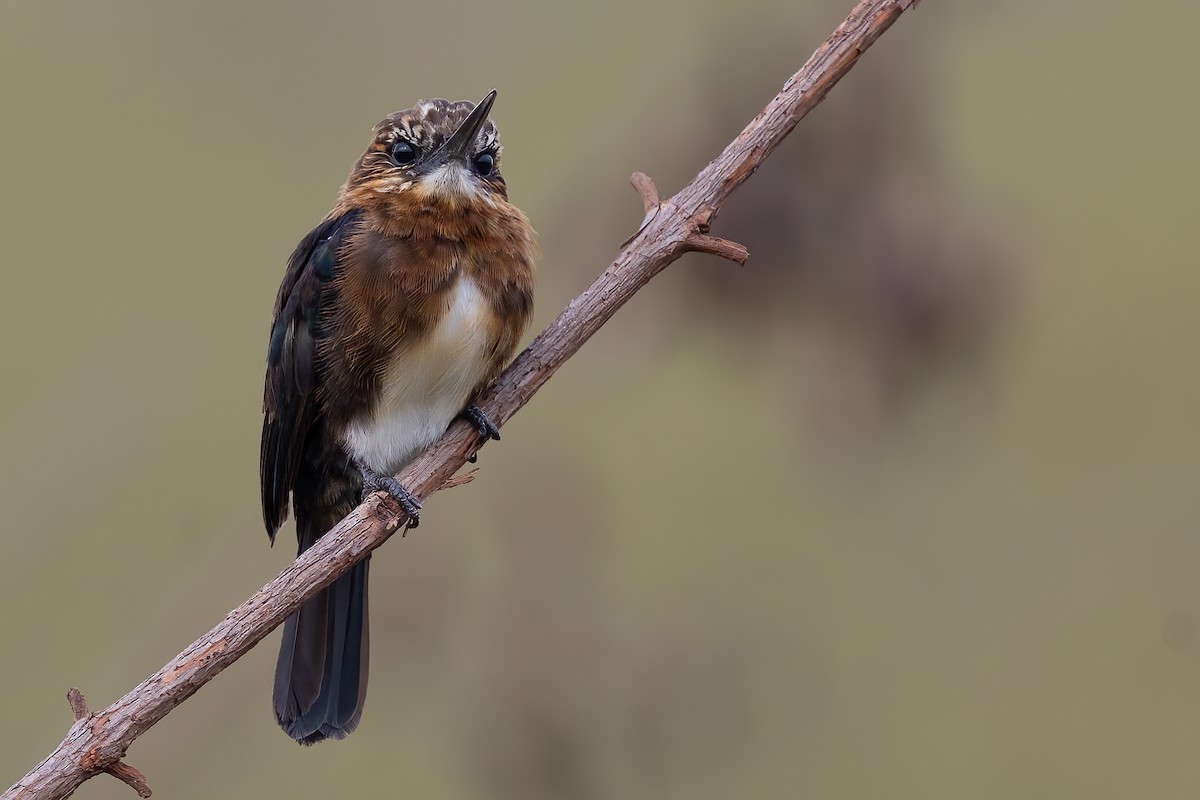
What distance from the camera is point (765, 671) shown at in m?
4.68

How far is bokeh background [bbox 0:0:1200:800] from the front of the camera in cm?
386

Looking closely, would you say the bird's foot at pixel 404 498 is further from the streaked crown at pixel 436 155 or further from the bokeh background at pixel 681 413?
the streaked crown at pixel 436 155

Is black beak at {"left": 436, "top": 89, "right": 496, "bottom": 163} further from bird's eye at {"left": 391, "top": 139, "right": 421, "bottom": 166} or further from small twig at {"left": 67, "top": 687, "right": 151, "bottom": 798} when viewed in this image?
small twig at {"left": 67, "top": 687, "right": 151, "bottom": 798}

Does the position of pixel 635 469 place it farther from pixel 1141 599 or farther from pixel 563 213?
pixel 563 213

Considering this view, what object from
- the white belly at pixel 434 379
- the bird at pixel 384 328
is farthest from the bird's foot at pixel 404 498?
the white belly at pixel 434 379

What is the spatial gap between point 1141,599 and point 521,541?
3.12 m

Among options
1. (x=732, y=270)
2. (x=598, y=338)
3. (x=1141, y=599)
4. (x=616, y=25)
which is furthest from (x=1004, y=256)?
(x=616, y=25)

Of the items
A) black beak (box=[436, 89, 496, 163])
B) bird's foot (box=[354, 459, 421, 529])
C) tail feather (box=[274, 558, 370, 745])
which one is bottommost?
tail feather (box=[274, 558, 370, 745])

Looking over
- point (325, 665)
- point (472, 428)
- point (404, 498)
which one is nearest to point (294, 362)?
point (472, 428)

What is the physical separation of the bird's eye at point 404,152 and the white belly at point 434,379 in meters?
0.44

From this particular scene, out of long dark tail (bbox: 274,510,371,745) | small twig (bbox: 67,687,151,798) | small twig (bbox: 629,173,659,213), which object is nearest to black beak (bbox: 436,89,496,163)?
small twig (bbox: 629,173,659,213)

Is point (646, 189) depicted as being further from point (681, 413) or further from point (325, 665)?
point (681, 413)

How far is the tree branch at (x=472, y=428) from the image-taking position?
2.90 meters

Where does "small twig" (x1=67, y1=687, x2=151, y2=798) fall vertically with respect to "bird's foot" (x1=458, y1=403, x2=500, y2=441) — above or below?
below
